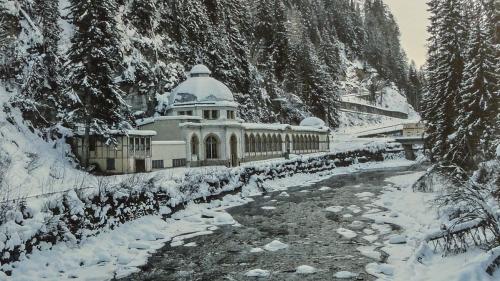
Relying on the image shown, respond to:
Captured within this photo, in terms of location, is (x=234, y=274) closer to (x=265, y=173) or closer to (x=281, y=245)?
(x=281, y=245)

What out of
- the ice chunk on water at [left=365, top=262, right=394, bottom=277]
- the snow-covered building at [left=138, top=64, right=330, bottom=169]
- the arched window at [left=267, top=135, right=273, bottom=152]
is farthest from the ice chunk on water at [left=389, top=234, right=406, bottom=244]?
the arched window at [left=267, top=135, right=273, bottom=152]

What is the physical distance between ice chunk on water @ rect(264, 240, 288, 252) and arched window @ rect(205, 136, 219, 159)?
104 feet

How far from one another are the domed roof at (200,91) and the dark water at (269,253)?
27317 millimetres

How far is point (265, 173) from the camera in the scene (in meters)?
38.5

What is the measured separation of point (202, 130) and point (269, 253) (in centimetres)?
3323

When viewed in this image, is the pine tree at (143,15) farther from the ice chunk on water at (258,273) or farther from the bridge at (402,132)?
the ice chunk on water at (258,273)

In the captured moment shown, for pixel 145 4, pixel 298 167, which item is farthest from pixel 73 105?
pixel 145 4

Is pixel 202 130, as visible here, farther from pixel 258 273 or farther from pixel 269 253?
pixel 258 273

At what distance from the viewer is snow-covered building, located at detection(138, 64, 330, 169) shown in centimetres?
4519

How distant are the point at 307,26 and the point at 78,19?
103 m

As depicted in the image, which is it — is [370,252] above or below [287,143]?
below

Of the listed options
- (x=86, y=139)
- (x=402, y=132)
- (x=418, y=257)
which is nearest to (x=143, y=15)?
(x=86, y=139)

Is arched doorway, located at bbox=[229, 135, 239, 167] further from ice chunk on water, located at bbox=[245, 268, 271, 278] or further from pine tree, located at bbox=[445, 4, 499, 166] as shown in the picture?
ice chunk on water, located at bbox=[245, 268, 271, 278]

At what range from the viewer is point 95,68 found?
34.1 meters
